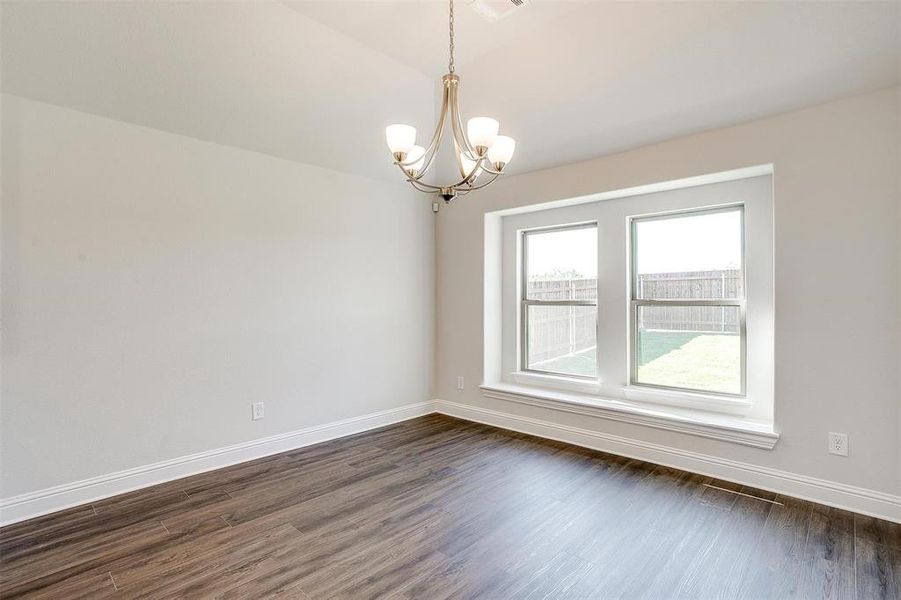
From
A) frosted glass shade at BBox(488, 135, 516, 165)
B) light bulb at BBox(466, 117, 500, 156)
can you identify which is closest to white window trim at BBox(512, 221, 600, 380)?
frosted glass shade at BBox(488, 135, 516, 165)

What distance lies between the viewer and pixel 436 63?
10.3 ft

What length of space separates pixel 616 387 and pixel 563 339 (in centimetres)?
69

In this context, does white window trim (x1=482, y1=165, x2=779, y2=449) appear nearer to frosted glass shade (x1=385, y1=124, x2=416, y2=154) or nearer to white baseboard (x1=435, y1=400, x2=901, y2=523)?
white baseboard (x1=435, y1=400, x2=901, y2=523)

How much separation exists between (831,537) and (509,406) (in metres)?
2.41

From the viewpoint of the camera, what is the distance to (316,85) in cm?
304

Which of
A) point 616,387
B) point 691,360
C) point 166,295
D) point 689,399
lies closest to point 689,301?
point 691,360

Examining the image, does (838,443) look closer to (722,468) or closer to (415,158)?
(722,468)

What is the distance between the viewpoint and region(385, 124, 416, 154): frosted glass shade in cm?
206

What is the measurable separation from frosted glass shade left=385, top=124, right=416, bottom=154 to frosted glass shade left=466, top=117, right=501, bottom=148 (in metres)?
0.29

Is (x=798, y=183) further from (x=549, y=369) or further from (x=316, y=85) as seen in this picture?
(x=316, y=85)

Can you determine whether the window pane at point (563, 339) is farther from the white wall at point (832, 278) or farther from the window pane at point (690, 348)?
the white wall at point (832, 278)

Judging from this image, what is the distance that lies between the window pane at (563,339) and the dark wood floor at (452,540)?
117cm

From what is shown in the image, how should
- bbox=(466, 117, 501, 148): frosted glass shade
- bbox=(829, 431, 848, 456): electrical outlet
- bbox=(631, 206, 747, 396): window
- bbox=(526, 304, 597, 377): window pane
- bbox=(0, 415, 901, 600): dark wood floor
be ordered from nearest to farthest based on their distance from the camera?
bbox=(0, 415, 901, 600): dark wood floor → bbox=(466, 117, 501, 148): frosted glass shade → bbox=(829, 431, 848, 456): electrical outlet → bbox=(631, 206, 747, 396): window → bbox=(526, 304, 597, 377): window pane

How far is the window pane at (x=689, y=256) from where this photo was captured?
3.29m
